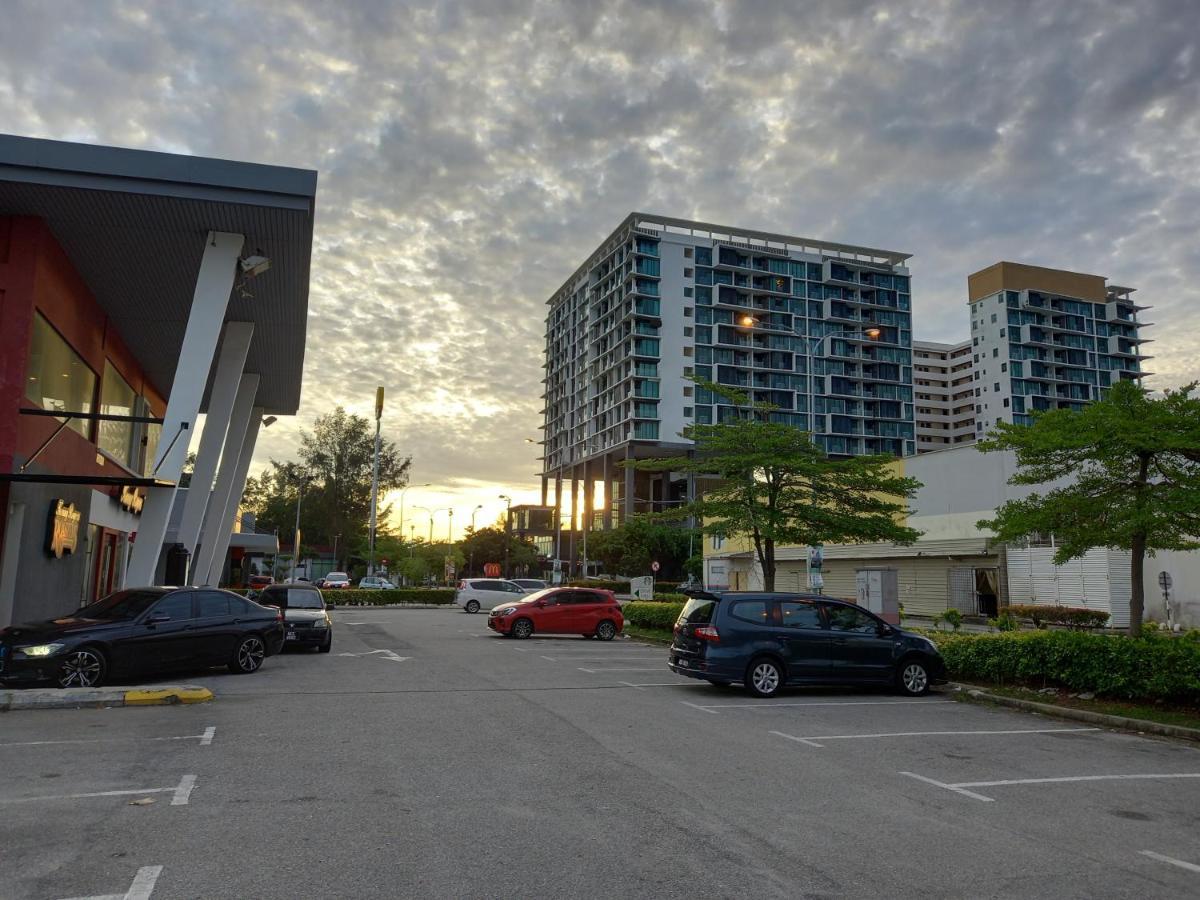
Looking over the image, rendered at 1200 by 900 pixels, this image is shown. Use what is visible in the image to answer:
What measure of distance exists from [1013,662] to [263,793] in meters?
12.4

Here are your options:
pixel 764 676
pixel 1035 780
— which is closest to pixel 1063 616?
pixel 764 676

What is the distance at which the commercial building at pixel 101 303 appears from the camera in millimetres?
16188

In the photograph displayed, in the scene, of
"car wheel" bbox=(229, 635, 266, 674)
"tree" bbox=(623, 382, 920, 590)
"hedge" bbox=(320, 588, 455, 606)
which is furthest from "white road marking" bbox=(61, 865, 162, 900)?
"hedge" bbox=(320, 588, 455, 606)

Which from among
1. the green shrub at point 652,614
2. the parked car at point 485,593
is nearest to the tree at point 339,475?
the parked car at point 485,593

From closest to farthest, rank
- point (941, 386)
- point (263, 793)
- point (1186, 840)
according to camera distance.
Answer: point (1186, 840) < point (263, 793) < point (941, 386)

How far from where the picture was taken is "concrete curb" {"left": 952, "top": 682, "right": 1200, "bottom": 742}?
10.9 meters

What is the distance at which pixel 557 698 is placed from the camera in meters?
12.9

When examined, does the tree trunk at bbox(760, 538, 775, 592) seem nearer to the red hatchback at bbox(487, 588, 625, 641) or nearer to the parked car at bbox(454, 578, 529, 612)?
the red hatchback at bbox(487, 588, 625, 641)

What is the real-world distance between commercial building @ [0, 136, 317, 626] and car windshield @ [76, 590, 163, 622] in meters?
2.24

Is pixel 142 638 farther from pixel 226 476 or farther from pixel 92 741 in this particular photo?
pixel 226 476

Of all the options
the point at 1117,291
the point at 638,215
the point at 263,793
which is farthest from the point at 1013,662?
the point at 1117,291

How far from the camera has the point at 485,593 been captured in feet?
141

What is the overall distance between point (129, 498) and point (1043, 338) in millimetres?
112791

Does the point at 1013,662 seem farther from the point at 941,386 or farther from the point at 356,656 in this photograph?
the point at 941,386
